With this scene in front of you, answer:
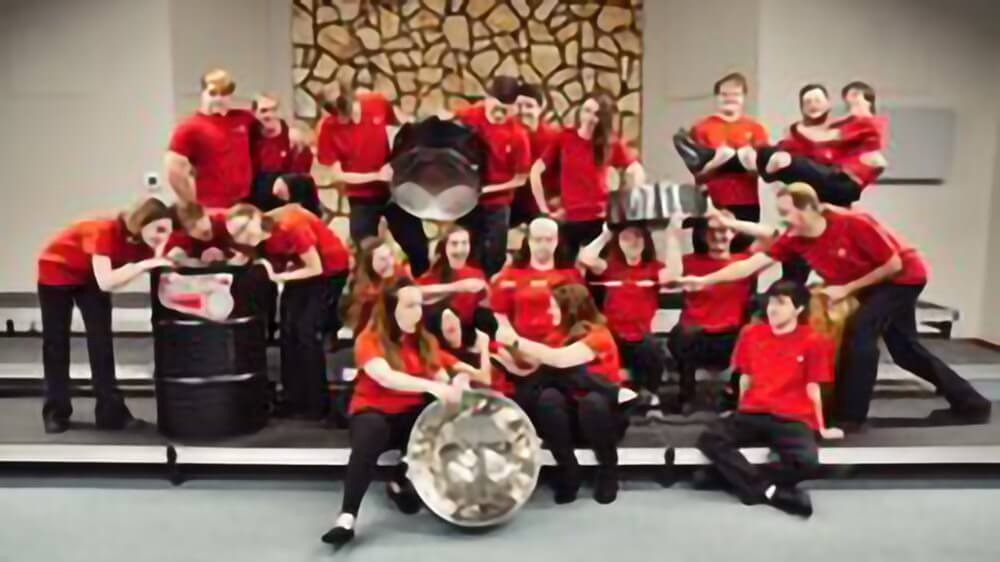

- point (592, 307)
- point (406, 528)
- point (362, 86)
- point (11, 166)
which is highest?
point (362, 86)

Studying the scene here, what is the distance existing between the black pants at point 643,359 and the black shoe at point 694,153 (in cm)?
83

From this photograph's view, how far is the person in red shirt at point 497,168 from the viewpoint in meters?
4.21

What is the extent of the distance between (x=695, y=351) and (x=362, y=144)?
182cm

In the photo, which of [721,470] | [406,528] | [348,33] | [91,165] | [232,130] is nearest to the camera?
[406,528]

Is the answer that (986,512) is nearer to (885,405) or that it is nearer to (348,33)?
(885,405)

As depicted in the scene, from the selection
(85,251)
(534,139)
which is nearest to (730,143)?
(534,139)

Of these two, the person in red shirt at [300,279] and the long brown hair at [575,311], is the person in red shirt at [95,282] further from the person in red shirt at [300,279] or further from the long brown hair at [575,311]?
the long brown hair at [575,311]

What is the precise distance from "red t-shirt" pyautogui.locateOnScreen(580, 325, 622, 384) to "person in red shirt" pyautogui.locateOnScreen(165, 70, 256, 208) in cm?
182

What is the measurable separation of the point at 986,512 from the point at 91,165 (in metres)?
5.47

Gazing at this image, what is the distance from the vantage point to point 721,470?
361cm

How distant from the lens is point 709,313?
159 inches

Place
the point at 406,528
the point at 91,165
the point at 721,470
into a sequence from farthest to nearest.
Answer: the point at 91,165
the point at 721,470
the point at 406,528

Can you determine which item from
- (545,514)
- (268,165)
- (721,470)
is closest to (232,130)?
(268,165)

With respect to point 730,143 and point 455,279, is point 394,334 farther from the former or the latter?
point 730,143
